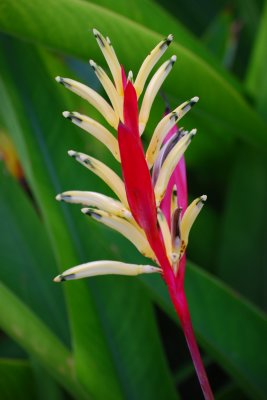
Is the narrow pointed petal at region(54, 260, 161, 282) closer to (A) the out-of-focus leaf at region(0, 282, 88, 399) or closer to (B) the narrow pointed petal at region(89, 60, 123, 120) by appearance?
(B) the narrow pointed petal at region(89, 60, 123, 120)

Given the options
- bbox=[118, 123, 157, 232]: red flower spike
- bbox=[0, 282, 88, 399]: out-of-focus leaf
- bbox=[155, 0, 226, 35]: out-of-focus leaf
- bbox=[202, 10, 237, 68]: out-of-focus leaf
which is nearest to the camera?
bbox=[118, 123, 157, 232]: red flower spike

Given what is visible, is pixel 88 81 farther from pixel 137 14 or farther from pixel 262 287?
pixel 262 287

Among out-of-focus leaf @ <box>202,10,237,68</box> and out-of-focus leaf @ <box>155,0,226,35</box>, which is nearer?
out-of-focus leaf @ <box>202,10,237,68</box>

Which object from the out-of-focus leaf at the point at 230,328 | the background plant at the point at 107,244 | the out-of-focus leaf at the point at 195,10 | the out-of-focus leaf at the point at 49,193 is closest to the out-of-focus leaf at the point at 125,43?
the background plant at the point at 107,244

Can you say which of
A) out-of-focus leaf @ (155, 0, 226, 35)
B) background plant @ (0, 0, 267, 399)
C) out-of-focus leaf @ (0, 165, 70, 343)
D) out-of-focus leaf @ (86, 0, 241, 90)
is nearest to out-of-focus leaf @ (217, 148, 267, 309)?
background plant @ (0, 0, 267, 399)

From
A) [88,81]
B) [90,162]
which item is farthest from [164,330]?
[90,162]

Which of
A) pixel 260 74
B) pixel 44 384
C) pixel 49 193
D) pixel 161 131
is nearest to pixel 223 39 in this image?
pixel 260 74
